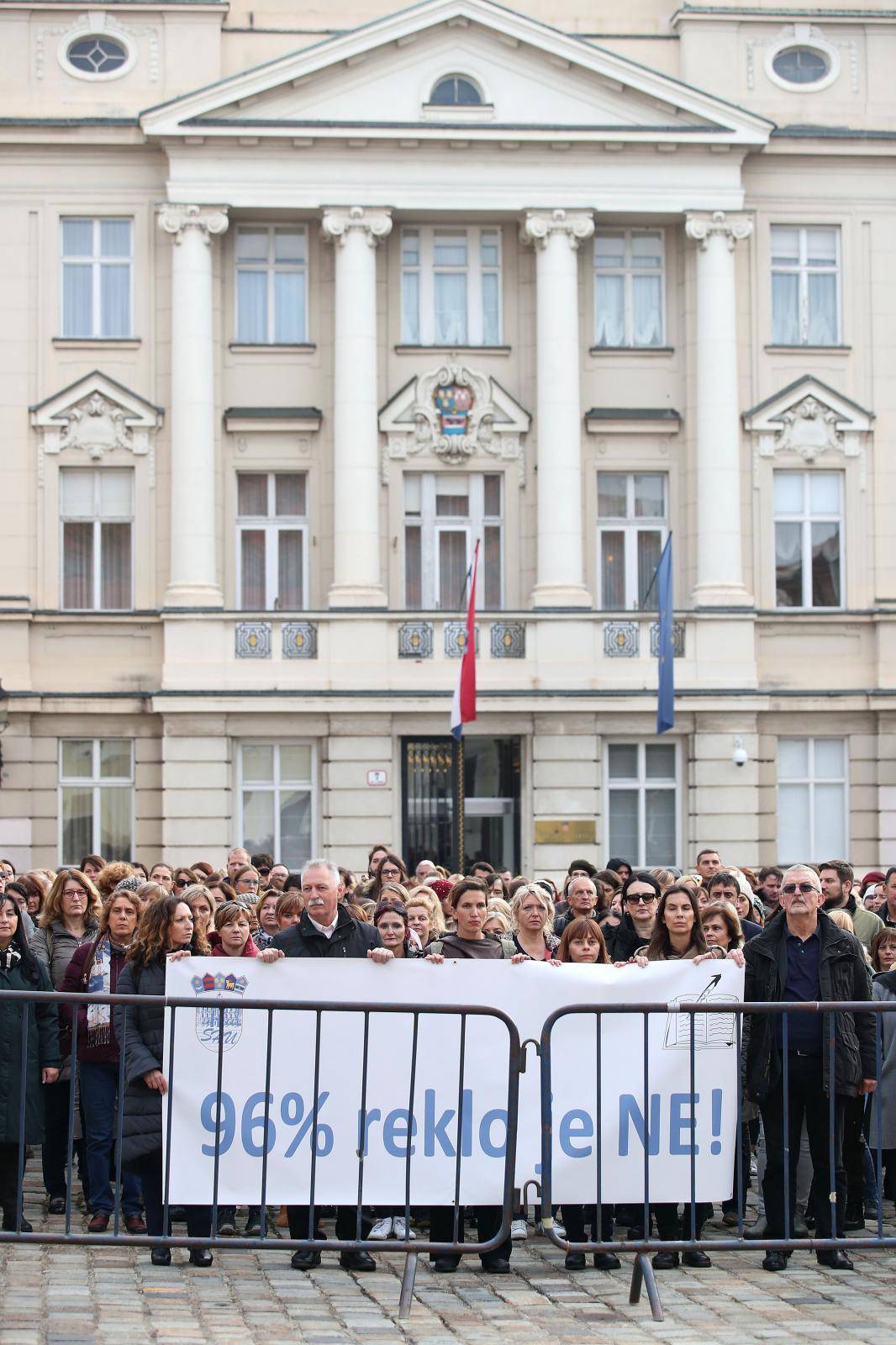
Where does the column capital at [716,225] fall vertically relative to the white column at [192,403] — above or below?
above

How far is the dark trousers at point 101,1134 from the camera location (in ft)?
37.1

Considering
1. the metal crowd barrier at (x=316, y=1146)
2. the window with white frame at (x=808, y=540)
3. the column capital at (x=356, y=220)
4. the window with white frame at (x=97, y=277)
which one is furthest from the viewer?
the window with white frame at (x=808, y=540)

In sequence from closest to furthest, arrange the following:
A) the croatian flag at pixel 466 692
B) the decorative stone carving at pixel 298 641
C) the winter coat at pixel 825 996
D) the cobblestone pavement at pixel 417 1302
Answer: the cobblestone pavement at pixel 417 1302 < the winter coat at pixel 825 996 < the croatian flag at pixel 466 692 < the decorative stone carving at pixel 298 641

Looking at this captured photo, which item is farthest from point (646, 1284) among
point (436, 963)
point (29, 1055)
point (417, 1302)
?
point (29, 1055)

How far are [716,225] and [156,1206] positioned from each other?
77.7 feet

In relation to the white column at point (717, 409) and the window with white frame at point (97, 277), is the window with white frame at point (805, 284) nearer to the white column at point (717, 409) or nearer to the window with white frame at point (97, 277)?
the white column at point (717, 409)

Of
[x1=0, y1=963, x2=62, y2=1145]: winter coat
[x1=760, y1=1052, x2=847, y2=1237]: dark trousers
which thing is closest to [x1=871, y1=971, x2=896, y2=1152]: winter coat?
[x1=760, y1=1052, x2=847, y2=1237]: dark trousers

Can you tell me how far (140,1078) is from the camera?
10242 mm

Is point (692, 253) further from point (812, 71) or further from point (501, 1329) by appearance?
point (501, 1329)

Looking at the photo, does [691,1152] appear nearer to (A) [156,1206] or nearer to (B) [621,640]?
(A) [156,1206]

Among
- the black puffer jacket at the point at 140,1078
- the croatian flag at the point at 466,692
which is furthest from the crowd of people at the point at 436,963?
the croatian flag at the point at 466,692

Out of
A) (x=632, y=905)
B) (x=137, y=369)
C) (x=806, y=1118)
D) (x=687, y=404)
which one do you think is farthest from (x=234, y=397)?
(x=806, y=1118)

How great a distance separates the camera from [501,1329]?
353 inches

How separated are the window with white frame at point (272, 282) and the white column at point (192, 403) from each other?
897mm
